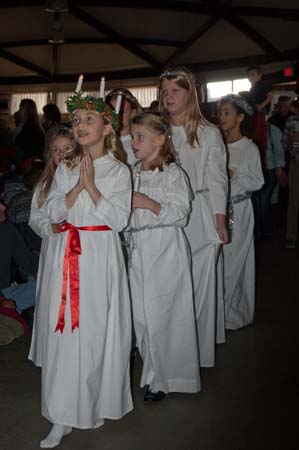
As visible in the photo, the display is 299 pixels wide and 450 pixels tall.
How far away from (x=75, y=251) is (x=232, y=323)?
2225 mm

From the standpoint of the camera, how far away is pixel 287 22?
46.6ft

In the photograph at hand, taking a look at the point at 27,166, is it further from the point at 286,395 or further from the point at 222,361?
the point at 286,395

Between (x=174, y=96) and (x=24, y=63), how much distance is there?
48.8ft

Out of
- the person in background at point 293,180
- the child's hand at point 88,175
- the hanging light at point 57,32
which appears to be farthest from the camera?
the hanging light at point 57,32

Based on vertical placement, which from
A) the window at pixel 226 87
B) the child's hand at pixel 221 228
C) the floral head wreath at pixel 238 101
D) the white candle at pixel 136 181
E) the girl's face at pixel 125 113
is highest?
the window at pixel 226 87

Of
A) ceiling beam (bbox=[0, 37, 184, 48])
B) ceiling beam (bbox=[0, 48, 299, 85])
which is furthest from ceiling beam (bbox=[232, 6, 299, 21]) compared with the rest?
ceiling beam (bbox=[0, 37, 184, 48])

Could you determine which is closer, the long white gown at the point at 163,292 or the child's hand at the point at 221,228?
the long white gown at the point at 163,292

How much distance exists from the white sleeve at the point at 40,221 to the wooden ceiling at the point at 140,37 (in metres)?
10.8

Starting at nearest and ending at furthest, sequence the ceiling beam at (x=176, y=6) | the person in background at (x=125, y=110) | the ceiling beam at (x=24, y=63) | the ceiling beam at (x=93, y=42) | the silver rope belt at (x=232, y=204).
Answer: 1. the person in background at (x=125, y=110)
2. the silver rope belt at (x=232, y=204)
3. the ceiling beam at (x=176, y=6)
4. the ceiling beam at (x=93, y=42)
5. the ceiling beam at (x=24, y=63)

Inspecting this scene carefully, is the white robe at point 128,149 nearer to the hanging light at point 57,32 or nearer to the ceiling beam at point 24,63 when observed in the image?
the hanging light at point 57,32

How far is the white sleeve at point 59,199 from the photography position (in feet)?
9.71

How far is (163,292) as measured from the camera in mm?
3396

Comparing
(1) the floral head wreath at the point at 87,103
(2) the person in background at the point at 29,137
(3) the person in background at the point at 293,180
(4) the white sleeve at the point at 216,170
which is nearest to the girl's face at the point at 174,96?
(4) the white sleeve at the point at 216,170

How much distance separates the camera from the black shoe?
3385 mm
